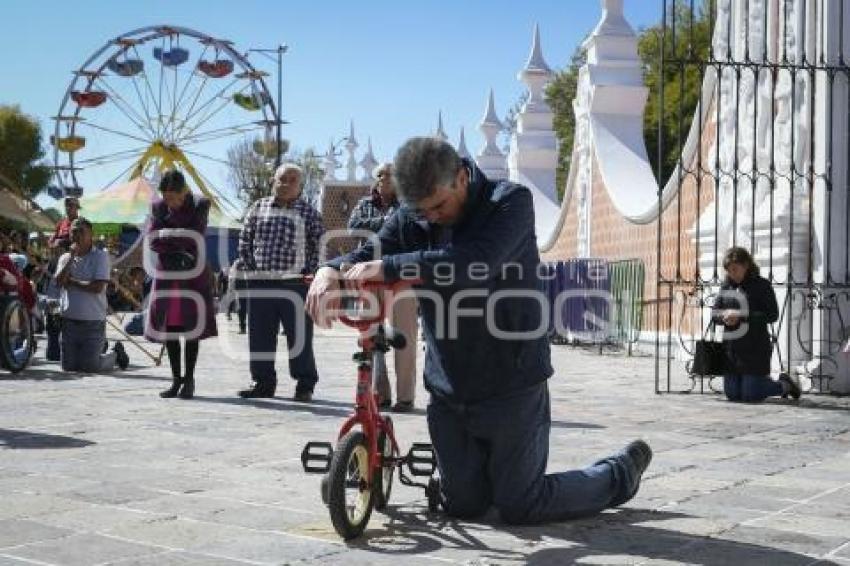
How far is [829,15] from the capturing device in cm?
1056

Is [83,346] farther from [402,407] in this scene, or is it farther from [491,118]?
[491,118]

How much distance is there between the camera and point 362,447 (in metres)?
4.41

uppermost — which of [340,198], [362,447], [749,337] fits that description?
[340,198]

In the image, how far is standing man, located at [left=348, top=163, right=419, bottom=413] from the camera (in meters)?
8.45

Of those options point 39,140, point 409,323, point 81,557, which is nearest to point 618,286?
point 409,323

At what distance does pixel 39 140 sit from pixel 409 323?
209ft

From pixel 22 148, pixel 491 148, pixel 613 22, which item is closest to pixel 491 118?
pixel 491 148

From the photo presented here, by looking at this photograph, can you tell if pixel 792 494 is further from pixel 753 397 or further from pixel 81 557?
pixel 753 397

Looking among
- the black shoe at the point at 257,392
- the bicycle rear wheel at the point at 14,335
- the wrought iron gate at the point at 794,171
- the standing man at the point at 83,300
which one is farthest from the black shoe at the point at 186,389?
the wrought iron gate at the point at 794,171

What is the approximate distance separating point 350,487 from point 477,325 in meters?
0.71

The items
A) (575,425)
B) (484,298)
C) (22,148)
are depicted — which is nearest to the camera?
(484,298)

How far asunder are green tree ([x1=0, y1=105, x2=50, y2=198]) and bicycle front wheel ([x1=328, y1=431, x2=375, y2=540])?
6424 centimetres

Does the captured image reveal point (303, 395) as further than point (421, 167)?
Yes

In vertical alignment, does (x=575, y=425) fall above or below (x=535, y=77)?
below
